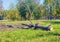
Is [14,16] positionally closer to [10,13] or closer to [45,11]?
[10,13]

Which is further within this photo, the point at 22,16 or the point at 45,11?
the point at 22,16

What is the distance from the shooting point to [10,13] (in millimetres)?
67375

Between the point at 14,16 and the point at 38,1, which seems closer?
the point at 38,1

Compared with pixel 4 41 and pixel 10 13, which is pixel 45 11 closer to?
pixel 10 13

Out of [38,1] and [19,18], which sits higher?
[38,1]

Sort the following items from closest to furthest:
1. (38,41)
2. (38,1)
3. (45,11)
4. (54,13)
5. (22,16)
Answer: (38,41), (38,1), (54,13), (45,11), (22,16)

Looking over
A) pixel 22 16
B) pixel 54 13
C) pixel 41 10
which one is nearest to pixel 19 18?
pixel 22 16

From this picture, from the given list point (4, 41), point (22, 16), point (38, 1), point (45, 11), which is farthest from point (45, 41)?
point (22, 16)

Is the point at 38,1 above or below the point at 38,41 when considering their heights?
above

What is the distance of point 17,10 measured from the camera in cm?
7006

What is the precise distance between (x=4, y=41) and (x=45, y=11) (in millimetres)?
58229

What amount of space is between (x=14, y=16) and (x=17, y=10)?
12.4ft

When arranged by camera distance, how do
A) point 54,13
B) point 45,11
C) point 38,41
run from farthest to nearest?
point 45,11, point 54,13, point 38,41

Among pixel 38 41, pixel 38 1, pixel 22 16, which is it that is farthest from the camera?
pixel 22 16
